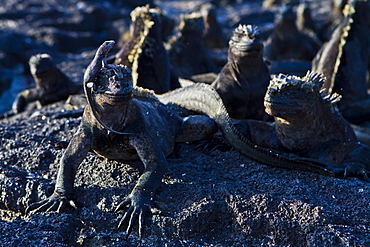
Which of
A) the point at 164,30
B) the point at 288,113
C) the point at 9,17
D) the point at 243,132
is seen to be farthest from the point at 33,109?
the point at 9,17

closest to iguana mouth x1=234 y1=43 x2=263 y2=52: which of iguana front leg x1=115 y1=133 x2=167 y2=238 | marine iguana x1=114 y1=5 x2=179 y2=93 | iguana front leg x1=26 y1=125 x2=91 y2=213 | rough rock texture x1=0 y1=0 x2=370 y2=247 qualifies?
rough rock texture x1=0 y1=0 x2=370 y2=247

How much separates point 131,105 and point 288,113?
119 cm

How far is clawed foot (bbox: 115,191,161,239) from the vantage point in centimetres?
366

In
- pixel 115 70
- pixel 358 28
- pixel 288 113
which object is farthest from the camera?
pixel 358 28

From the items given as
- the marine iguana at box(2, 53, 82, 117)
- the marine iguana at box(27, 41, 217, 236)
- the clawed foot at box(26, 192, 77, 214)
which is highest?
the marine iguana at box(27, 41, 217, 236)

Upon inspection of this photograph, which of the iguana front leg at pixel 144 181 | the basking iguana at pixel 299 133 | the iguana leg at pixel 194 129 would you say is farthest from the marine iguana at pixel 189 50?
the iguana front leg at pixel 144 181

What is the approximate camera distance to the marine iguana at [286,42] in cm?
979

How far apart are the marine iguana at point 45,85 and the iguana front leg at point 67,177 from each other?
3.54 metres

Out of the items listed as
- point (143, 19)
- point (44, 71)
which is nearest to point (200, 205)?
point (143, 19)

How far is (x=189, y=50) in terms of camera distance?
8273 mm

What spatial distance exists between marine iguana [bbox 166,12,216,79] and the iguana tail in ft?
8.84

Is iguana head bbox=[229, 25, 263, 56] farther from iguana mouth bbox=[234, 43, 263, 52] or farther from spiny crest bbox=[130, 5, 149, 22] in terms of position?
spiny crest bbox=[130, 5, 149, 22]

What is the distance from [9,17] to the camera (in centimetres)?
1742

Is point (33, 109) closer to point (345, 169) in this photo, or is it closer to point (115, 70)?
point (115, 70)
